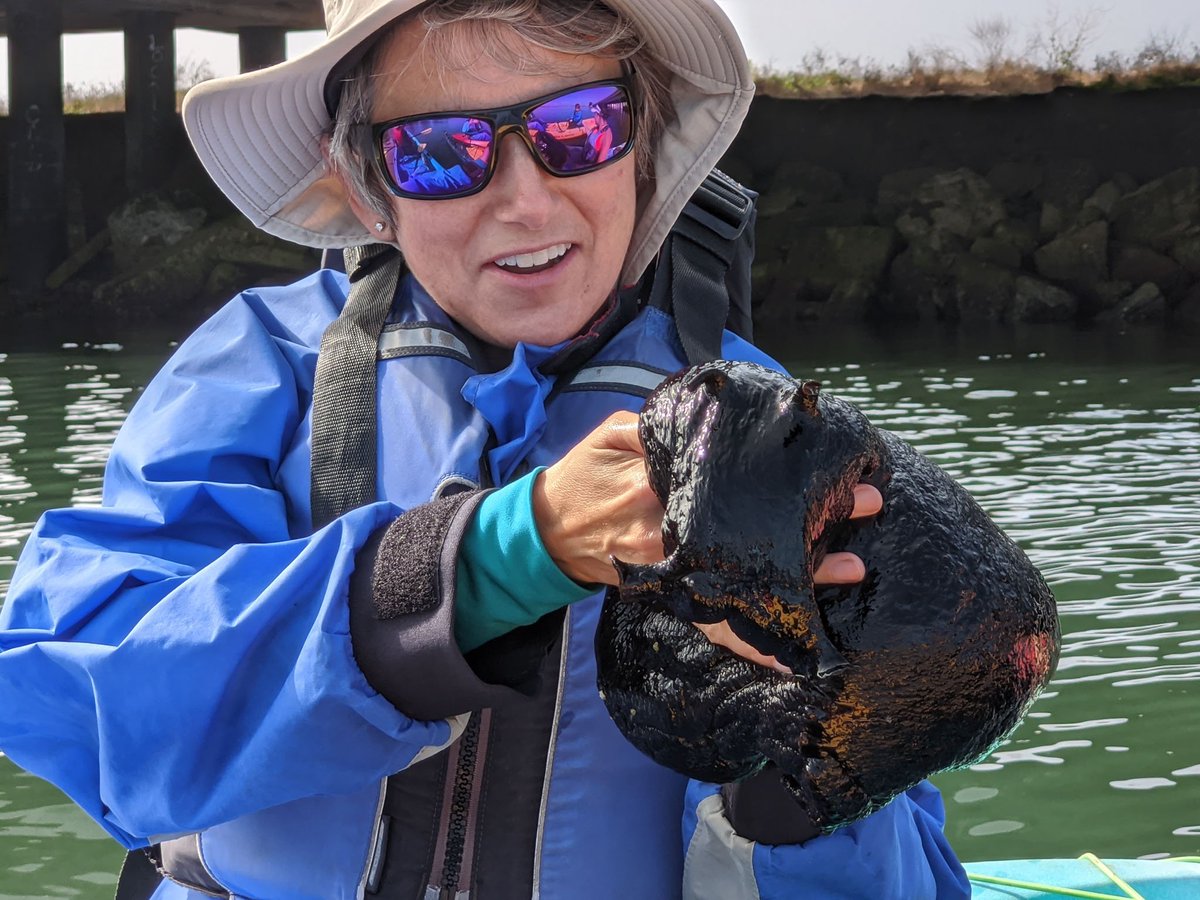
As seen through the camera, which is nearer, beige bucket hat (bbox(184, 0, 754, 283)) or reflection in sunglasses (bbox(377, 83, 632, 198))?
reflection in sunglasses (bbox(377, 83, 632, 198))

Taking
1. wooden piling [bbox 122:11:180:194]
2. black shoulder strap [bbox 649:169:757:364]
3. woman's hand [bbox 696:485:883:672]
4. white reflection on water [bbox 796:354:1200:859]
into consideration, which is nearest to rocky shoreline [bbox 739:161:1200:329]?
white reflection on water [bbox 796:354:1200:859]

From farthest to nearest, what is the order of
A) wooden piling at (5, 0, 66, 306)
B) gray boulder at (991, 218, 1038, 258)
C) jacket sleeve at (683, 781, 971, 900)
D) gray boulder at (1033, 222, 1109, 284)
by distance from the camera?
wooden piling at (5, 0, 66, 306) → gray boulder at (991, 218, 1038, 258) → gray boulder at (1033, 222, 1109, 284) → jacket sleeve at (683, 781, 971, 900)

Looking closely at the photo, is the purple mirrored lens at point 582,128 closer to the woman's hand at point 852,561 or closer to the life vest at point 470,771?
the life vest at point 470,771

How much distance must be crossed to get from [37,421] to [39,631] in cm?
1050

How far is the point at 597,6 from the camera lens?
7.33ft

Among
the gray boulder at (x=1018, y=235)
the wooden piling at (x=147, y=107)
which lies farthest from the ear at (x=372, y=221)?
the wooden piling at (x=147, y=107)

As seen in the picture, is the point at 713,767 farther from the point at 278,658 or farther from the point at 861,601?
the point at 278,658

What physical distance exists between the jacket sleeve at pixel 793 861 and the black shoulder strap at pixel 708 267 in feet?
2.40

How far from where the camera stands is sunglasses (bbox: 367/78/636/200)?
215 cm

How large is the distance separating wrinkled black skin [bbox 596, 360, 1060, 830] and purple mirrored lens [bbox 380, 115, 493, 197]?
0.76 m

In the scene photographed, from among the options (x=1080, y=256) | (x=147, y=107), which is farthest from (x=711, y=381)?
(x=147, y=107)

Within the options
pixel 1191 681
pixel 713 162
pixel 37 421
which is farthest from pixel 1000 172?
pixel 713 162

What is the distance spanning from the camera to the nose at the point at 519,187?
7.10 ft

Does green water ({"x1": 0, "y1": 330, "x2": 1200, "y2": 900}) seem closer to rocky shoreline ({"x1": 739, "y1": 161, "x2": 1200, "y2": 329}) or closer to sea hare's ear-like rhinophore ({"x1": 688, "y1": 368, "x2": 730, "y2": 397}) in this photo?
rocky shoreline ({"x1": 739, "y1": 161, "x2": 1200, "y2": 329})
